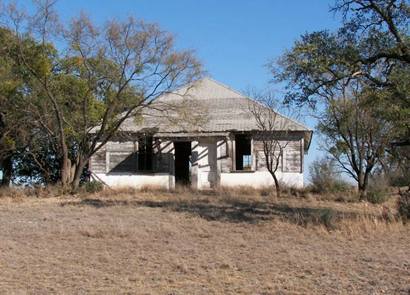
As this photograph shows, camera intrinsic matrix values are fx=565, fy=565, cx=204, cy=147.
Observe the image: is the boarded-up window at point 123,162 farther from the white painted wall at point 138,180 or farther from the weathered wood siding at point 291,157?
the weathered wood siding at point 291,157

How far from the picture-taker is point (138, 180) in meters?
28.1

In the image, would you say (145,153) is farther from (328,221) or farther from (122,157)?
(328,221)

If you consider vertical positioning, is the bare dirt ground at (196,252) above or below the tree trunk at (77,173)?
below

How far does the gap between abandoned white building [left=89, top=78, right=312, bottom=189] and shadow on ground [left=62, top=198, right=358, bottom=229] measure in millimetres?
6884

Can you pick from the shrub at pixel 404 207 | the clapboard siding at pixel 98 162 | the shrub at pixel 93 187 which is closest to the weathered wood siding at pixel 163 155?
the clapboard siding at pixel 98 162

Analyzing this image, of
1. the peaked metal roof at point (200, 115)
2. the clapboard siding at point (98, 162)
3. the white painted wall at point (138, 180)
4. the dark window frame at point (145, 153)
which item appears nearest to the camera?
the peaked metal roof at point (200, 115)

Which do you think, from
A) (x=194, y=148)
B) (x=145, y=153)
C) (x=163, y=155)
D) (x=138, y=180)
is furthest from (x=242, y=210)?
(x=145, y=153)

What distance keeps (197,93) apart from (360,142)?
9.47 m

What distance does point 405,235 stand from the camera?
12203 millimetres

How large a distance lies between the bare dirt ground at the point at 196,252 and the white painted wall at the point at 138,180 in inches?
395

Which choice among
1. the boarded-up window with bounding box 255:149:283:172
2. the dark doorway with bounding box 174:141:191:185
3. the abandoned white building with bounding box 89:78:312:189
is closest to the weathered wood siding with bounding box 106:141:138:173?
the abandoned white building with bounding box 89:78:312:189

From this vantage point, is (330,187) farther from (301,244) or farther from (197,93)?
(301,244)

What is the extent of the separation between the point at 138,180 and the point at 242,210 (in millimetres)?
11448

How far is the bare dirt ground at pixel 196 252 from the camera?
773 centimetres
